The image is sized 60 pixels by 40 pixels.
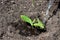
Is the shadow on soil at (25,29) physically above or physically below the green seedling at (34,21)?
below

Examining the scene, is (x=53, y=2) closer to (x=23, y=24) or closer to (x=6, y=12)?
(x=23, y=24)

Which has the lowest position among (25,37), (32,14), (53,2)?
(25,37)

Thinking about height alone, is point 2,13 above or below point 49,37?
above

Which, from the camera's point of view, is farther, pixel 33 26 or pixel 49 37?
pixel 33 26

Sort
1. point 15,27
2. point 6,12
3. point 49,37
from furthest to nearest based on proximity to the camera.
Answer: point 6,12, point 15,27, point 49,37

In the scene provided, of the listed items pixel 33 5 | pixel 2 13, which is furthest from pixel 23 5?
pixel 2 13

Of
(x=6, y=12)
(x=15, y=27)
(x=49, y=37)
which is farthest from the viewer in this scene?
(x=6, y=12)

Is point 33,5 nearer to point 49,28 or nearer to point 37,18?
point 37,18

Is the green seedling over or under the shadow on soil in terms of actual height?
over
